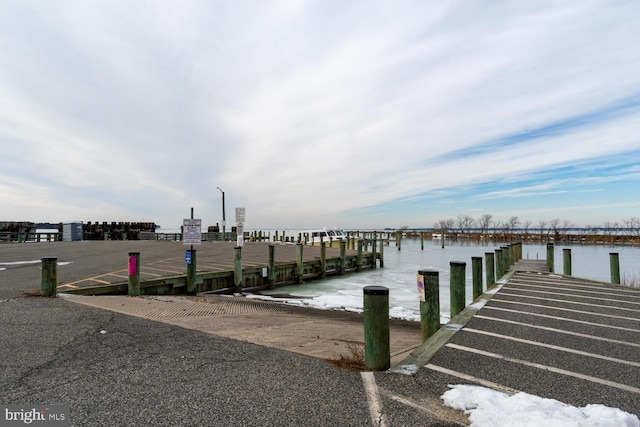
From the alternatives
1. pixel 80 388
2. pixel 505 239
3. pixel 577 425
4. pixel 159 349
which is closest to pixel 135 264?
pixel 159 349

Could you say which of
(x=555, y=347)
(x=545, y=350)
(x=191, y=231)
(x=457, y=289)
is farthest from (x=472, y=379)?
(x=191, y=231)

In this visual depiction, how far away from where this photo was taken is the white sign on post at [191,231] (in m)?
10.6

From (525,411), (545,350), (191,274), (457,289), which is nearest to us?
(525,411)

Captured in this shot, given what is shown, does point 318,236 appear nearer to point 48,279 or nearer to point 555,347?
point 48,279

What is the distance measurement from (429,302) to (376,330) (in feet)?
4.93

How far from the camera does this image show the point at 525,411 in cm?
250

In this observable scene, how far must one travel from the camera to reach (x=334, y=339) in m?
5.31

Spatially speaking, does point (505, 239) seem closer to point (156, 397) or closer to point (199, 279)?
point (199, 279)

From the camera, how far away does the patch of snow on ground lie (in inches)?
91.7

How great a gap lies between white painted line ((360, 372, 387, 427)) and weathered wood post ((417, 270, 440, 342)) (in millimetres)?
1612

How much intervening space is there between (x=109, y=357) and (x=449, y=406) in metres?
3.35

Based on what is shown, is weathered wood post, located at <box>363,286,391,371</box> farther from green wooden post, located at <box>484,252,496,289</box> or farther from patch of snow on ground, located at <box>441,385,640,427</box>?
green wooden post, located at <box>484,252,496,289</box>

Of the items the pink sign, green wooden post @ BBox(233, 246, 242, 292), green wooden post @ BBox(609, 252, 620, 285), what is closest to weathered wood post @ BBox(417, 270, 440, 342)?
the pink sign

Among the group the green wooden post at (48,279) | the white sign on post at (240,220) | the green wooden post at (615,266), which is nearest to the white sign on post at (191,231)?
the green wooden post at (48,279)
